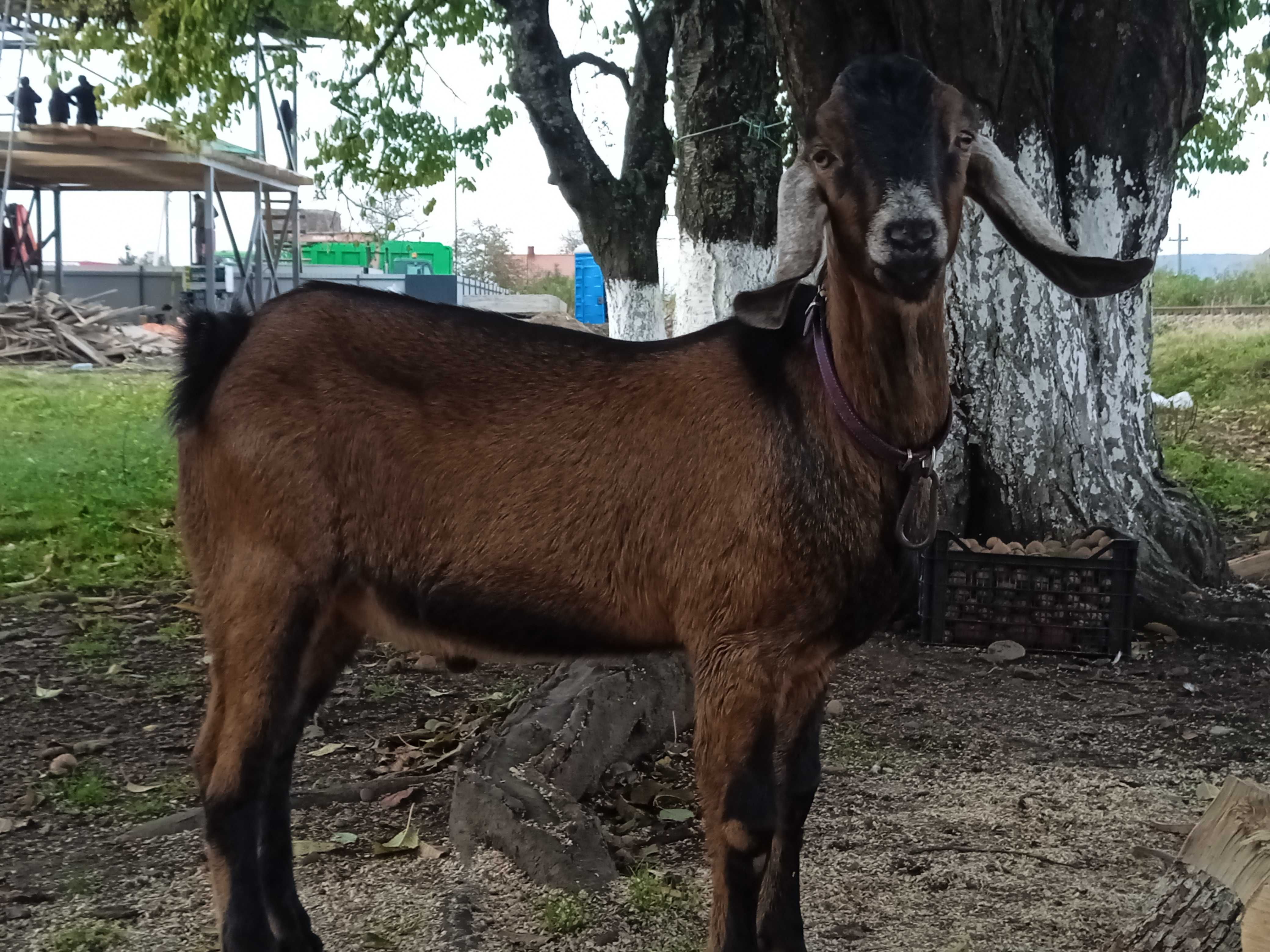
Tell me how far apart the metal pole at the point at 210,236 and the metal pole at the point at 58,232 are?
496cm

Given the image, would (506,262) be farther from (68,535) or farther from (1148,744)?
(1148,744)

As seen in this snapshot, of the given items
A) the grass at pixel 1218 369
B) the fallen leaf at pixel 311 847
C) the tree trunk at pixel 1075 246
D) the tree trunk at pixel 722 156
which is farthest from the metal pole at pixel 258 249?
the fallen leaf at pixel 311 847

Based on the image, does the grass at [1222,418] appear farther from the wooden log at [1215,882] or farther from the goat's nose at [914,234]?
the goat's nose at [914,234]

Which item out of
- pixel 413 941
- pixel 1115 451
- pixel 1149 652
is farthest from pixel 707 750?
pixel 1115 451

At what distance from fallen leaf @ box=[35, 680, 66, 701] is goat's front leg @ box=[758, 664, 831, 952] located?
3376 mm

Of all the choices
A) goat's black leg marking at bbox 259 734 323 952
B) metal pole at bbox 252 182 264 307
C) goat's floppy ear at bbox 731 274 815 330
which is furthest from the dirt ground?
metal pole at bbox 252 182 264 307

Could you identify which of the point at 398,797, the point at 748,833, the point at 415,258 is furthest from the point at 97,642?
the point at 415,258

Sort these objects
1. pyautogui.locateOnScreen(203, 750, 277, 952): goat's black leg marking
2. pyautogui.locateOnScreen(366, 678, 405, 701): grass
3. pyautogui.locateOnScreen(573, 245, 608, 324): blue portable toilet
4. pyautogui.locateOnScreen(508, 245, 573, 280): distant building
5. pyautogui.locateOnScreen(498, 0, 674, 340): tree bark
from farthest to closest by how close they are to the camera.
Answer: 1. pyautogui.locateOnScreen(508, 245, 573, 280): distant building
2. pyautogui.locateOnScreen(573, 245, 608, 324): blue portable toilet
3. pyautogui.locateOnScreen(498, 0, 674, 340): tree bark
4. pyautogui.locateOnScreen(366, 678, 405, 701): grass
5. pyautogui.locateOnScreen(203, 750, 277, 952): goat's black leg marking

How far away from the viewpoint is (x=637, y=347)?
307 cm

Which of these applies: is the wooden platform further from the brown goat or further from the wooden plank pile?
the brown goat

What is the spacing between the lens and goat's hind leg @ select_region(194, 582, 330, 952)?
289 cm

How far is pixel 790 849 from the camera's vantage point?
3010mm

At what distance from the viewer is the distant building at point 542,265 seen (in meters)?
40.6

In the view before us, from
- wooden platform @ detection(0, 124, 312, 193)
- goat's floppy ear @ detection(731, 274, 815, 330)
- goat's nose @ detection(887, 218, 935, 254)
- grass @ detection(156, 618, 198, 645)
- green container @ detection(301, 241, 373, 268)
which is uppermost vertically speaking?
wooden platform @ detection(0, 124, 312, 193)
